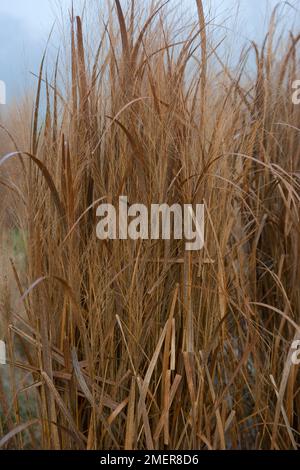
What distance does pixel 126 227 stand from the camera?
55.1 inches

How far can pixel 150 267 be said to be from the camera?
4.57ft

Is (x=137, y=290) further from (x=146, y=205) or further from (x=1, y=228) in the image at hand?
(x=1, y=228)

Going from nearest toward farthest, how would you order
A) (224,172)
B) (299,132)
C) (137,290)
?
1. (137,290)
2. (224,172)
3. (299,132)

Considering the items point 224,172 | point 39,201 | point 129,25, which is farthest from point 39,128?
point 224,172

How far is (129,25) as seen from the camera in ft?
5.00

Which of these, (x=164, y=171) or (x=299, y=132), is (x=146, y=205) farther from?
(x=299, y=132)

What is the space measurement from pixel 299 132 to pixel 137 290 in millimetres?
570

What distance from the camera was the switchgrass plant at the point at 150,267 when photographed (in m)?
1.39

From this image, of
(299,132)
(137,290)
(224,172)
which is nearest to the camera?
(137,290)

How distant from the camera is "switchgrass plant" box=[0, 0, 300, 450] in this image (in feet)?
4.55

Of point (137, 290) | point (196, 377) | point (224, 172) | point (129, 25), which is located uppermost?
point (129, 25)
